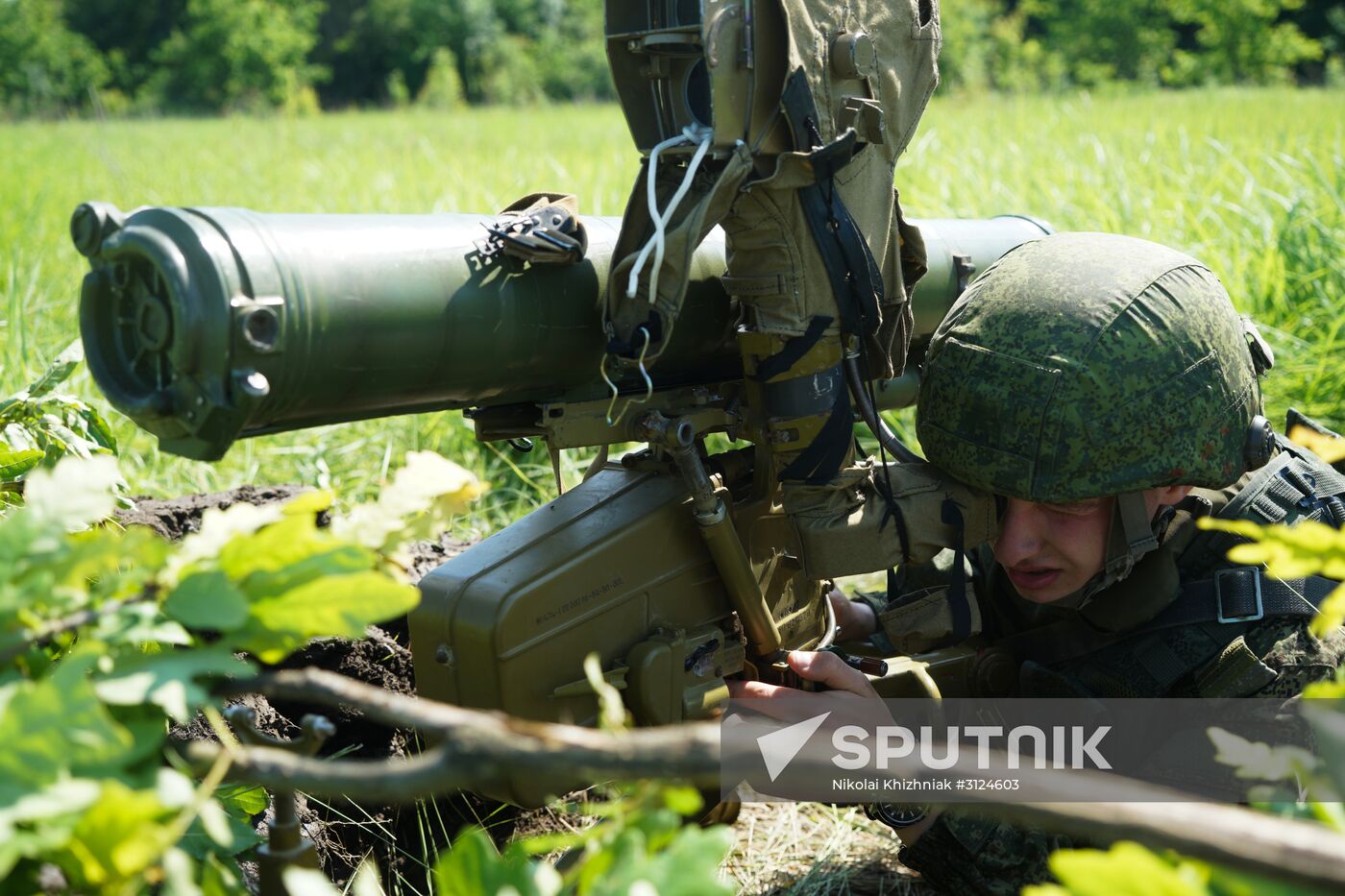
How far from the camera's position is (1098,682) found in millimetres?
2898

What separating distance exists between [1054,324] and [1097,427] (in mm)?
233

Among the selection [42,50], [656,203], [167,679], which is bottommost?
[167,679]

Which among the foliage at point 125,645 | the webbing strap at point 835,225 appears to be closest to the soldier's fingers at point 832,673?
the webbing strap at point 835,225

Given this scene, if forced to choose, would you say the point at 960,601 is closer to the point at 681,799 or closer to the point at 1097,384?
the point at 1097,384

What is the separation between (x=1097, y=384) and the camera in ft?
8.48

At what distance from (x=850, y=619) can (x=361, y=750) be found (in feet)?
4.24

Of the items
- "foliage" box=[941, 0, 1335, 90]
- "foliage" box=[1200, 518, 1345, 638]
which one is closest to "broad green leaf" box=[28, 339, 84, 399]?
"foliage" box=[1200, 518, 1345, 638]

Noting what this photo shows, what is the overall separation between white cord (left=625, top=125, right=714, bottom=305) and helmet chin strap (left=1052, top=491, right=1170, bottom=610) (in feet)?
4.00

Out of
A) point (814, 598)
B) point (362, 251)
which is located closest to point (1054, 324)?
point (814, 598)

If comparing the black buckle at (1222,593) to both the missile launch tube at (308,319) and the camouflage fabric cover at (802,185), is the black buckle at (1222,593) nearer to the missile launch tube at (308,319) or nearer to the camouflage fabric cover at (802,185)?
the camouflage fabric cover at (802,185)

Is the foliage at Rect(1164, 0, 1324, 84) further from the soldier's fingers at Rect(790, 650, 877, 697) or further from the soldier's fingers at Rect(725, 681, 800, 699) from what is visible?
the soldier's fingers at Rect(725, 681, 800, 699)

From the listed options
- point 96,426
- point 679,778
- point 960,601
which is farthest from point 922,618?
point 96,426

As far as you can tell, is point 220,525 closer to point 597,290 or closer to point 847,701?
point 597,290

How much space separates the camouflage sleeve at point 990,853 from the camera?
2699mm
